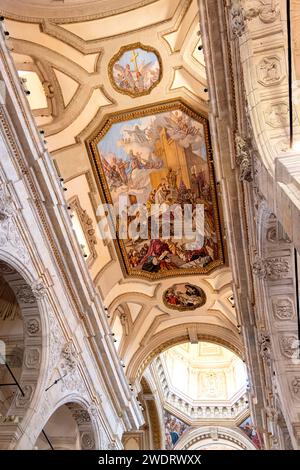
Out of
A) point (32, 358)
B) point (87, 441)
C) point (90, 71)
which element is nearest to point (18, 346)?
point (32, 358)

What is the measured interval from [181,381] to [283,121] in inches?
910

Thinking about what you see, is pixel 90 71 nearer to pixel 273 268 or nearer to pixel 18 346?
pixel 18 346

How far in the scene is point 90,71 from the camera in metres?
11.7

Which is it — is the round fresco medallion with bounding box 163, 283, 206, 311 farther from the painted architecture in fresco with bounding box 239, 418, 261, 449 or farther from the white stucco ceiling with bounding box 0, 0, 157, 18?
the painted architecture in fresco with bounding box 239, 418, 261, 449

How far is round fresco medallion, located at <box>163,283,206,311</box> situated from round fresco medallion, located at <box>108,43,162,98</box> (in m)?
7.14

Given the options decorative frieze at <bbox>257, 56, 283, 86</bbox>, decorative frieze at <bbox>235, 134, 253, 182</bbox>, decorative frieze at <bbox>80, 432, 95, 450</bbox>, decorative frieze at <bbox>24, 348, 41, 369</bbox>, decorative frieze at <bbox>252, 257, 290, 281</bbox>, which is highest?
decorative frieze at <bbox>257, 56, 283, 86</bbox>

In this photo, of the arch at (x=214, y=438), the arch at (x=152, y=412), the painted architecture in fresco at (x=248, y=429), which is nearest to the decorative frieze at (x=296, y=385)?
the arch at (x=152, y=412)

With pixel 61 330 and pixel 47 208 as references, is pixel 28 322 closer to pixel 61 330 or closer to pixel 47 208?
pixel 61 330

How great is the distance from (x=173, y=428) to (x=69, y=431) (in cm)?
1328

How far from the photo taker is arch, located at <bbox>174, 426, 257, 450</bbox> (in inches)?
936

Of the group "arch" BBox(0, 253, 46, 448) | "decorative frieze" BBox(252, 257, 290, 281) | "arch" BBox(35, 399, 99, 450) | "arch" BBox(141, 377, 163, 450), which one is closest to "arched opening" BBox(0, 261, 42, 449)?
"arch" BBox(0, 253, 46, 448)

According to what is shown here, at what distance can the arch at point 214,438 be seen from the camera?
2377 centimetres

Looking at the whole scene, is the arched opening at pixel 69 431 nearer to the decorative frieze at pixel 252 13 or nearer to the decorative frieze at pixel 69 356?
the decorative frieze at pixel 69 356
